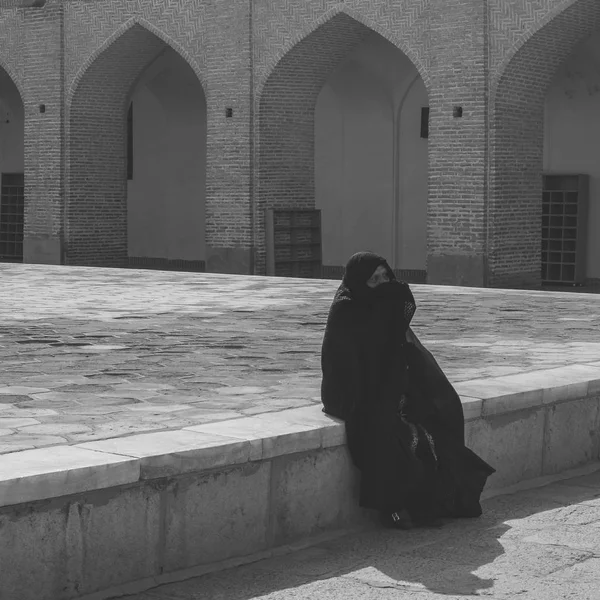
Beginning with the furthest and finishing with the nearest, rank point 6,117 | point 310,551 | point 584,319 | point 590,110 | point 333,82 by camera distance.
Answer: point 6,117 → point 333,82 → point 590,110 → point 584,319 → point 310,551

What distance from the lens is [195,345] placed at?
24.6 ft

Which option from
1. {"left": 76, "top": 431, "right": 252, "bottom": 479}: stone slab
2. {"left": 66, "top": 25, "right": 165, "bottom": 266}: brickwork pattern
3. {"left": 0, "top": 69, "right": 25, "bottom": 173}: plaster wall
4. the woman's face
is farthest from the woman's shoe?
{"left": 0, "top": 69, "right": 25, "bottom": 173}: plaster wall

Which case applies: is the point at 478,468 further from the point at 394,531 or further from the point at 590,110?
the point at 590,110

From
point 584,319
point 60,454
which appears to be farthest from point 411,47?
point 60,454

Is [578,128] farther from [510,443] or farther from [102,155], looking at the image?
[510,443]

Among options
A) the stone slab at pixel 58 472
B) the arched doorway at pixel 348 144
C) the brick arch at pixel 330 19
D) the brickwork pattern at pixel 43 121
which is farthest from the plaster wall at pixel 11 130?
the stone slab at pixel 58 472

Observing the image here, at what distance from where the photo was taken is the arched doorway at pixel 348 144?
1711 cm

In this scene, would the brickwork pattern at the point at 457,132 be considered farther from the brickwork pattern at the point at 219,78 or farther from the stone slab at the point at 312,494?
the stone slab at the point at 312,494

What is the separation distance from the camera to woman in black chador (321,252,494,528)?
15.2 ft

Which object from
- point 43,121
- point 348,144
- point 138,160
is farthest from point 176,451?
point 138,160

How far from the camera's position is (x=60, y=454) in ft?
12.8

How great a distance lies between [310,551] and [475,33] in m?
11.6

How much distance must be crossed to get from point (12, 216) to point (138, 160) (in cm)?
248

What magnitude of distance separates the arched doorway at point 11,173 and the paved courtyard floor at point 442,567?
18.1 meters
